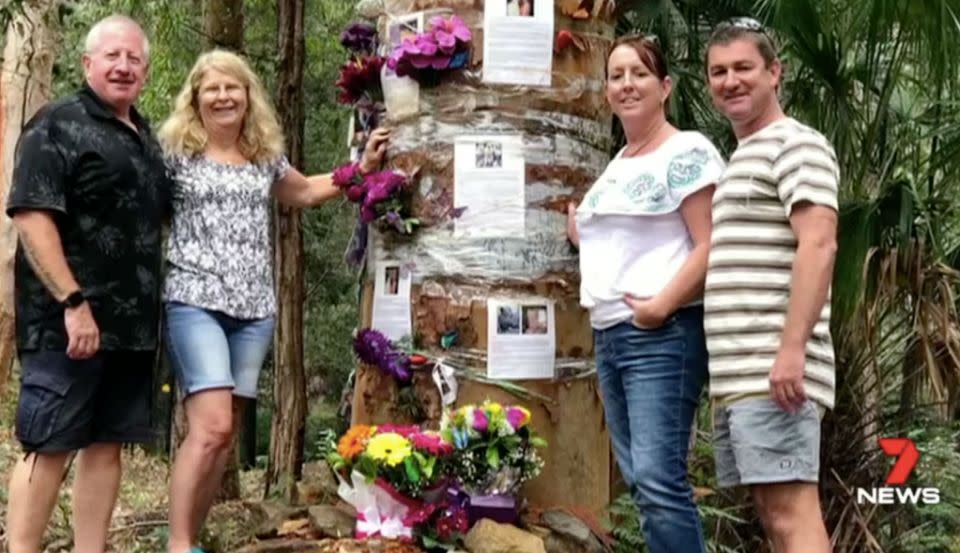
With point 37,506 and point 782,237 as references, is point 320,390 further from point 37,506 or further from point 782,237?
point 782,237

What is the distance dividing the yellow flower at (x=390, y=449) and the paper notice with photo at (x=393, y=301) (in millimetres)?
586

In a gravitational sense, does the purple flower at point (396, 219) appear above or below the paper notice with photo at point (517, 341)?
above

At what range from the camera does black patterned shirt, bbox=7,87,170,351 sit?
387 centimetres

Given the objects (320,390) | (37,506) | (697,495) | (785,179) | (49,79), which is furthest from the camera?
(320,390)

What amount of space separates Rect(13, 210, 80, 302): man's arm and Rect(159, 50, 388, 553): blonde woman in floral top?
41 cm

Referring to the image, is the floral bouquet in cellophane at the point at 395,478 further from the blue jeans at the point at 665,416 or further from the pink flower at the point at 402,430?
the blue jeans at the point at 665,416

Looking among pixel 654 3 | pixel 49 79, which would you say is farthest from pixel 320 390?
pixel 654 3

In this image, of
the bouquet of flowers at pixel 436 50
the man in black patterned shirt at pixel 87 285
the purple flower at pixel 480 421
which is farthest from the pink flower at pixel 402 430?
the bouquet of flowers at pixel 436 50

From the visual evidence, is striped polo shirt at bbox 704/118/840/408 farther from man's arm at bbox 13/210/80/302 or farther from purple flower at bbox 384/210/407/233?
man's arm at bbox 13/210/80/302

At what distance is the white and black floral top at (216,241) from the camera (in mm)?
4066

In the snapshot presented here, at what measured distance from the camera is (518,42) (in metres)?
4.33

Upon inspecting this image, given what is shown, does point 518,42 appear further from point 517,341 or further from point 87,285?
point 87,285

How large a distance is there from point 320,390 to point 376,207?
13292 millimetres

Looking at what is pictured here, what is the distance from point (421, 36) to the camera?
437 centimetres
